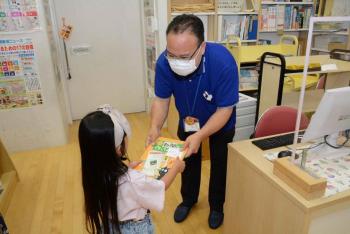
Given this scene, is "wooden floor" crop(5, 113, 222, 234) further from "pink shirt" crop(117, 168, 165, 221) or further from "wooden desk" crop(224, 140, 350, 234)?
"pink shirt" crop(117, 168, 165, 221)

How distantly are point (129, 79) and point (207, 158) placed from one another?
177 centimetres

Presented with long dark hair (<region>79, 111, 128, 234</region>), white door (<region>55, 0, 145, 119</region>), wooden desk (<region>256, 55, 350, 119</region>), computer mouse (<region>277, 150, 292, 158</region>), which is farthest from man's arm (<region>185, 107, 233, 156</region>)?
white door (<region>55, 0, 145, 119</region>)

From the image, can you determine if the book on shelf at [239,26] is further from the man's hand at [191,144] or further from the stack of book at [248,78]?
the man's hand at [191,144]

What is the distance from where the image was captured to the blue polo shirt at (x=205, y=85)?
1.50 meters

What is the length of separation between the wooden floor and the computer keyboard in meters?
0.78

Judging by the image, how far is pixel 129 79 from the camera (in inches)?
154

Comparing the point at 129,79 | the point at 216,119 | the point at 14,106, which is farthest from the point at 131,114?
the point at 216,119

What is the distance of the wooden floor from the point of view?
1936mm

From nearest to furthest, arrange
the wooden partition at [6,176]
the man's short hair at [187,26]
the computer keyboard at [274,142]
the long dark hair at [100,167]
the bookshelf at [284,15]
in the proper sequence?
the long dark hair at [100,167] < the man's short hair at [187,26] < the computer keyboard at [274,142] < the wooden partition at [6,176] < the bookshelf at [284,15]

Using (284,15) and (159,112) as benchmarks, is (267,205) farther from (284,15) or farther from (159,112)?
(284,15)

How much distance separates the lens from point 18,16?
2.62m

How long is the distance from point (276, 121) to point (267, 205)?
649 mm

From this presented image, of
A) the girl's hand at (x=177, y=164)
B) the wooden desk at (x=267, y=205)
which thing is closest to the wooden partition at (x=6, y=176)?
the girl's hand at (x=177, y=164)

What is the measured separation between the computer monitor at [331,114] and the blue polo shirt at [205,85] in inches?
19.2
